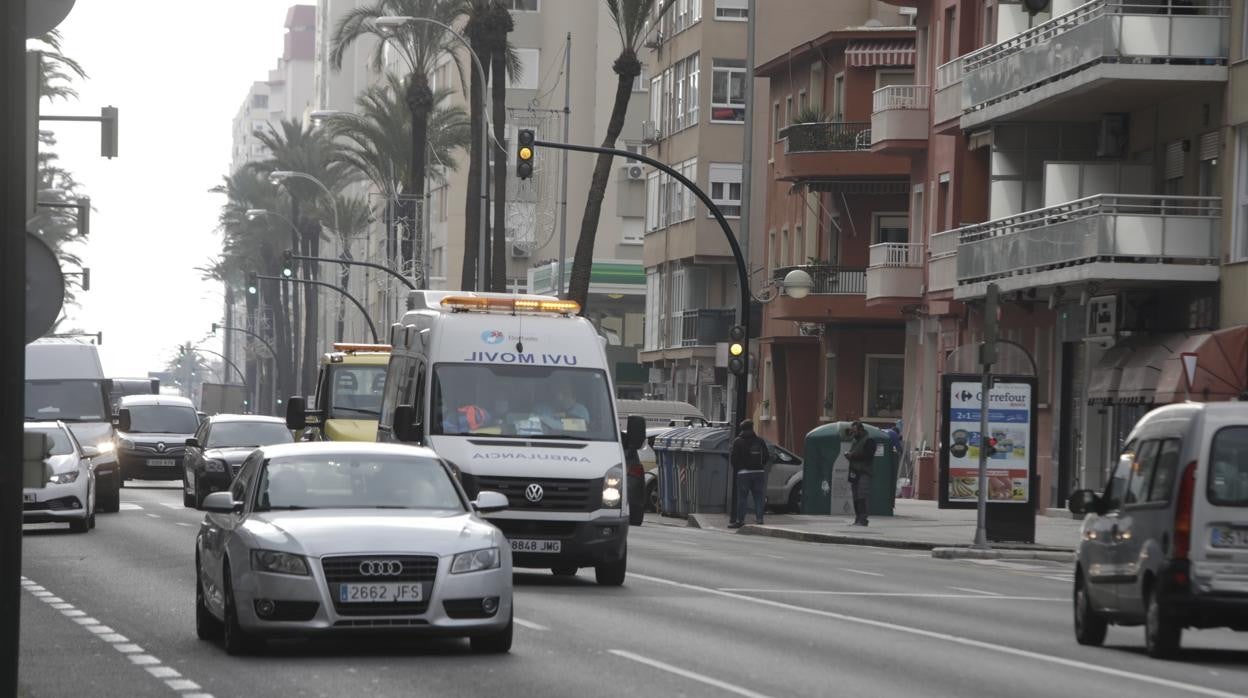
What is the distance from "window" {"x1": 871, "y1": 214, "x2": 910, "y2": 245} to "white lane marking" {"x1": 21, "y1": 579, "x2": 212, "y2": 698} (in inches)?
1596

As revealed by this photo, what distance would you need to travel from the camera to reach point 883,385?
59344 mm

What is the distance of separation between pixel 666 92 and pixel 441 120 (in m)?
11.5

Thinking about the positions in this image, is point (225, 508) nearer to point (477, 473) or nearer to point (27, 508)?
point (477, 473)

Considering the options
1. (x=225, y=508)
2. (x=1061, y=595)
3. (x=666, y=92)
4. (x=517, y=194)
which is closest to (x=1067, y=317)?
(x=1061, y=595)

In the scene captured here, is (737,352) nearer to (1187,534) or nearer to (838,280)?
(838,280)

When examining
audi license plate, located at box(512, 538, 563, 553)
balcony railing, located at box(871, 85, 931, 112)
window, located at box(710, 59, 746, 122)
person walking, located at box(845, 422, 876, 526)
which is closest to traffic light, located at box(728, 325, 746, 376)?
person walking, located at box(845, 422, 876, 526)

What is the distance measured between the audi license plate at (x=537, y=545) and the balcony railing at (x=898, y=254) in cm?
3002

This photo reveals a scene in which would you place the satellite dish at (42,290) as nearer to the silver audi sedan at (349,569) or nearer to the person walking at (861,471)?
the silver audi sedan at (349,569)

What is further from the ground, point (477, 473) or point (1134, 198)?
point (1134, 198)

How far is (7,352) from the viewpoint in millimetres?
9266

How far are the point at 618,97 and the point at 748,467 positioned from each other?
16.9 m

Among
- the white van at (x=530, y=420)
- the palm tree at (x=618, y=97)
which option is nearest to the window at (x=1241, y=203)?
the white van at (x=530, y=420)

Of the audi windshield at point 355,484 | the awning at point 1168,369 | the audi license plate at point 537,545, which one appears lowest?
the audi license plate at point 537,545

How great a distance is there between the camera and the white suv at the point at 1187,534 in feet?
51.3
